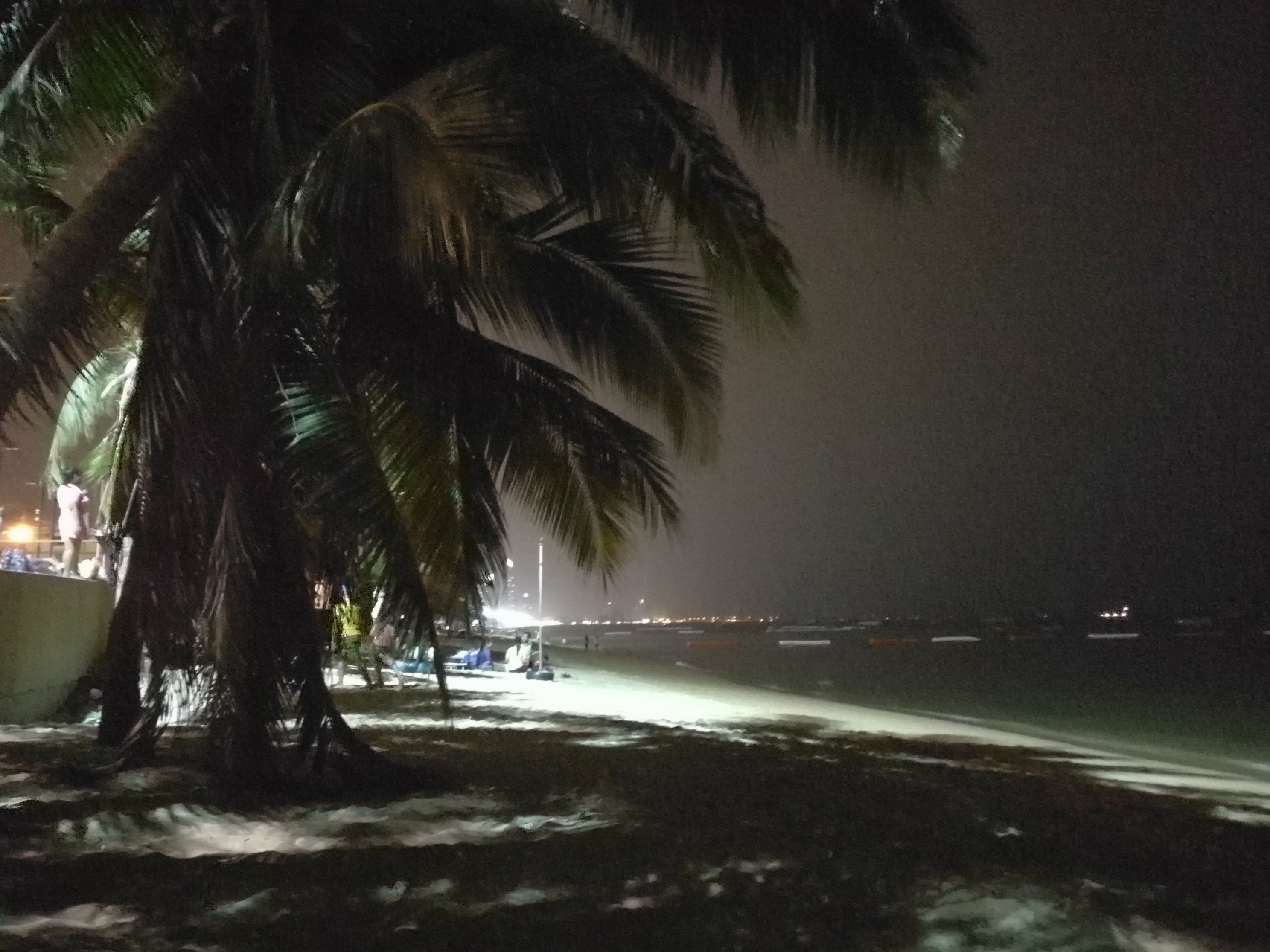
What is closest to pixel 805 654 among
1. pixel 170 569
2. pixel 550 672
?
pixel 550 672

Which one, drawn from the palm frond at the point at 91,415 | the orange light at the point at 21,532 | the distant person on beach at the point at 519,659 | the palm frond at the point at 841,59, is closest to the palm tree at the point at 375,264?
the palm frond at the point at 841,59

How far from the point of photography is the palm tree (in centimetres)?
498

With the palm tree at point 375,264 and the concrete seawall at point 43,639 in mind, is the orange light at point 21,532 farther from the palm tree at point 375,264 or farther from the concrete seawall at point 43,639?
the palm tree at point 375,264

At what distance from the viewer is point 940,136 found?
5.33 meters

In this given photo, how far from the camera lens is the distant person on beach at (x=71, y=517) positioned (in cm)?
1138

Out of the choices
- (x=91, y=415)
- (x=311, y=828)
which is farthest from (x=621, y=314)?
(x=91, y=415)

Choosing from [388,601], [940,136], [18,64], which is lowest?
[388,601]

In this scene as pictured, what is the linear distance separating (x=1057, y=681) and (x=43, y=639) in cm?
3896

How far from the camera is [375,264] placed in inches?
231

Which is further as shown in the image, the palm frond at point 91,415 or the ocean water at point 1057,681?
the ocean water at point 1057,681

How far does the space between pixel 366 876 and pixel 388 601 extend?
1352mm

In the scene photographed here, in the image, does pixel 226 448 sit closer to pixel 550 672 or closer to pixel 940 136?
pixel 940 136

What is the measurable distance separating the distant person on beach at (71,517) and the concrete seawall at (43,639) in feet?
6.59

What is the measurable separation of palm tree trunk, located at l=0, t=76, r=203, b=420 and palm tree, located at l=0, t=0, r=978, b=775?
2 cm
